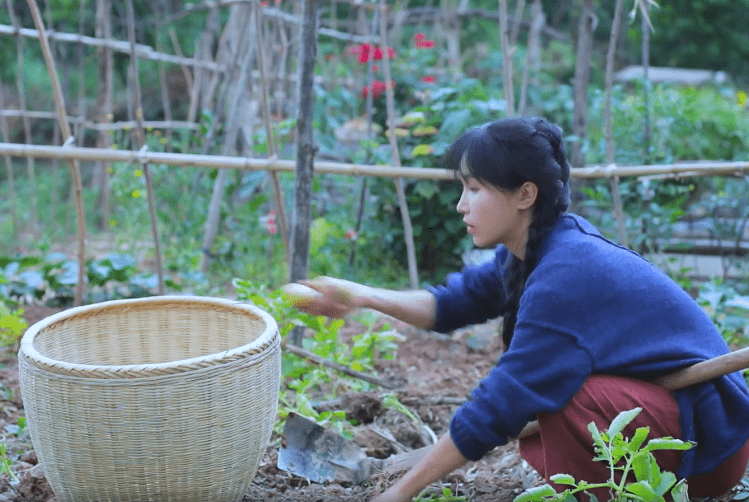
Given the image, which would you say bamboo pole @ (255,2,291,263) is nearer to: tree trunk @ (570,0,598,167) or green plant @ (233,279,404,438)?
green plant @ (233,279,404,438)

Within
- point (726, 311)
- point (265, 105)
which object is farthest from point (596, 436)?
point (265, 105)

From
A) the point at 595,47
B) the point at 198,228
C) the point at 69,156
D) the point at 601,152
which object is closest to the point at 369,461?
the point at 69,156

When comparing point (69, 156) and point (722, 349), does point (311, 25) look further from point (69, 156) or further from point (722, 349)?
point (722, 349)

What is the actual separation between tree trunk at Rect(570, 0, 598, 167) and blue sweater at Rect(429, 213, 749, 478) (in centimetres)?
249

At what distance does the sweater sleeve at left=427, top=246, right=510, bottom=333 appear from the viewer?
2037 mm

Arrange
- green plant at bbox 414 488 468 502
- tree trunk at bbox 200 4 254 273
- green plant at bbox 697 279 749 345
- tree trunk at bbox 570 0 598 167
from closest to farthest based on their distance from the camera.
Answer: green plant at bbox 414 488 468 502, green plant at bbox 697 279 749 345, tree trunk at bbox 570 0 598 167, tree trunk at bbox 200 4 254 273

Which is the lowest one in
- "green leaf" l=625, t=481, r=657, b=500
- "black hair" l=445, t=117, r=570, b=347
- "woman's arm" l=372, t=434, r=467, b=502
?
"woman's arm" l=372, t=434, r=467, b=502

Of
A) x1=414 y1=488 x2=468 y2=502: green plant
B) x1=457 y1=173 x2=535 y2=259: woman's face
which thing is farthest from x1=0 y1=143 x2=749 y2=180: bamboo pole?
x1=414 y1=488 x2=468 y2=502: green plant

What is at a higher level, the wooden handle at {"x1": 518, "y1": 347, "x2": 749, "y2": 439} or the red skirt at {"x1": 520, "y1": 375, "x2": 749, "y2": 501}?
the wooden handle at {"x1": 518, "y1": 347, "x2": 749, "y2": 439}

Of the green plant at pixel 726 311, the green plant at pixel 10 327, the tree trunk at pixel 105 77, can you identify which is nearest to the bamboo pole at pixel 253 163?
the green plant at pixel 726 311

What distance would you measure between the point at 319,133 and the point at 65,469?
11.4 ft

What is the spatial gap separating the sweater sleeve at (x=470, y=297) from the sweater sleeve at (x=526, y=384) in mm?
466

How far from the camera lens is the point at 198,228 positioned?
4988 mm

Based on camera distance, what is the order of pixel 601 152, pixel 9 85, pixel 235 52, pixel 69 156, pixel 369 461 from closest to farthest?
pixel 369 461 → pixel 69 156 → pixel 601 152 → pixel 235 52 → pixel 9 85
